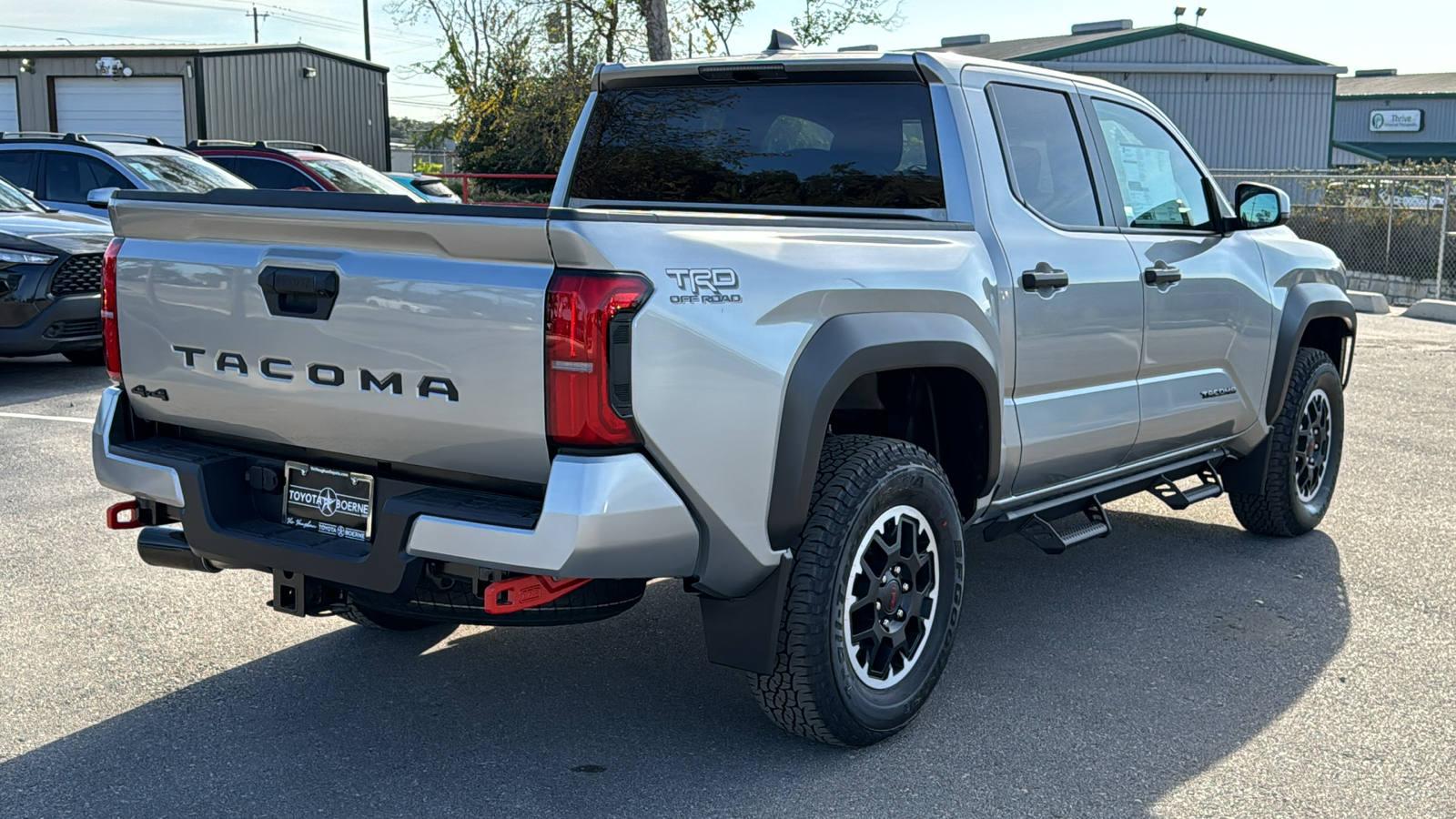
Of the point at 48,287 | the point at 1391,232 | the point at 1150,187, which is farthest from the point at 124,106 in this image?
the point at 1150,187

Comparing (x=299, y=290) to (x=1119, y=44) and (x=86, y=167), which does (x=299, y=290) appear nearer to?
(x=86, y=167)

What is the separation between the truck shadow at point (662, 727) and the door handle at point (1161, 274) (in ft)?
4.11

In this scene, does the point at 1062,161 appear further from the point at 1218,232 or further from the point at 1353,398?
the point at 1353,398

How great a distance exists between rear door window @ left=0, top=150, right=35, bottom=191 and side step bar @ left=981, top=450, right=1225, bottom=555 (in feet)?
37.1

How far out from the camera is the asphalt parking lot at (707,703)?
3.57 metres

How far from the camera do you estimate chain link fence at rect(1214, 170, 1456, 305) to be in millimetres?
18703

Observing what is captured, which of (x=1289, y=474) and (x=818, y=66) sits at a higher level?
(x=818, y=66)

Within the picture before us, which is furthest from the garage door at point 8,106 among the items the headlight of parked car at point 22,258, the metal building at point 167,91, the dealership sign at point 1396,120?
the dealership sign at point 1396,120

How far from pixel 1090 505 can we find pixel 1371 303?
15.4 m

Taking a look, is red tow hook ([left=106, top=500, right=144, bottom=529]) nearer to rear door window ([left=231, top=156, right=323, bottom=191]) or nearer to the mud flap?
the mud flap

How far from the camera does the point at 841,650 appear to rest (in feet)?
12.2

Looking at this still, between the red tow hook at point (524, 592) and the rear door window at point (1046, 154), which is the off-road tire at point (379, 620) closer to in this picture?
the red tow hook at point (524, 592)

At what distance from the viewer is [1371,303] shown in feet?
60.9

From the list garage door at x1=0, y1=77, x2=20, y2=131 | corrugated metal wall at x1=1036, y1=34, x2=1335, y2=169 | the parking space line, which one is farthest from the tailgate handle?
corrugated metal wall at x1=1036, y1=34, x2=1335, y2=169
